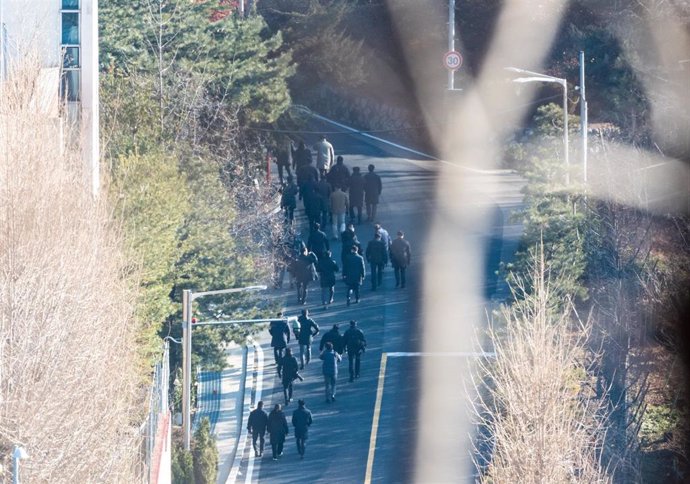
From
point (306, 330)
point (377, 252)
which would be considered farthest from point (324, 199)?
point (306, 330)

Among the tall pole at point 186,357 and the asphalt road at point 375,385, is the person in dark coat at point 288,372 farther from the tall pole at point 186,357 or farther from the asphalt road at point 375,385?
the tall pole at point 186,357

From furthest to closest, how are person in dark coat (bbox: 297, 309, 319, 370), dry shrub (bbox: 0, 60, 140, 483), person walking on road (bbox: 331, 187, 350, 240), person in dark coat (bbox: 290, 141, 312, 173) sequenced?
person in dark coat (bbox: 290, 141, 312, 173)
person walking on road (bbox: 331, 187, 350, 240)
person in dark coat (bbox: 297, 309, 319, 370)
dry shrub (bbox: 0, 60, 140, 483)

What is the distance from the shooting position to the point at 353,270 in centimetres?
3291

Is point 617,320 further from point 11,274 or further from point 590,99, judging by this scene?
point 590,99

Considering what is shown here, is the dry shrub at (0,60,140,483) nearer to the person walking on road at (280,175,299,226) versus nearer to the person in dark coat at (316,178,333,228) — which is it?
the person in dark coat at (316,178,333,228)

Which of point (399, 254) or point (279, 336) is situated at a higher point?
point (399, 254)

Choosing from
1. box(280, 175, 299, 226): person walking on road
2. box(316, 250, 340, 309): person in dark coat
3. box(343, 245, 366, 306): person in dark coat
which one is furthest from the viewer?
box(280, 175, 299, 226): person walking on road

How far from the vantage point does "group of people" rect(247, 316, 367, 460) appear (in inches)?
1070

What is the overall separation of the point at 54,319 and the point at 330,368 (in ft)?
34.4

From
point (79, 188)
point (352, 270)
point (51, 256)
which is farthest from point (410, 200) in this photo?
point (51, 256)

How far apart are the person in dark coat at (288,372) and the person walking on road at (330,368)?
1.89ft

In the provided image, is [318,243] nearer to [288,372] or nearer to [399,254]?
[399,254]

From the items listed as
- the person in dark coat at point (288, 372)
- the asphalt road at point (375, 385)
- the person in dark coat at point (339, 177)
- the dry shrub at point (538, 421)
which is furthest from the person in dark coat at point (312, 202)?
the dry shrub at point (538, 421)

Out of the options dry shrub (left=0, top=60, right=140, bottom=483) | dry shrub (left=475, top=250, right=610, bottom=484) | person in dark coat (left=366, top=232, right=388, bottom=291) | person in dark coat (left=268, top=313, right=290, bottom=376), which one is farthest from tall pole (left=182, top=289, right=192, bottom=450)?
dry shrub (left=475, top=250, right=610, bottom=484)
